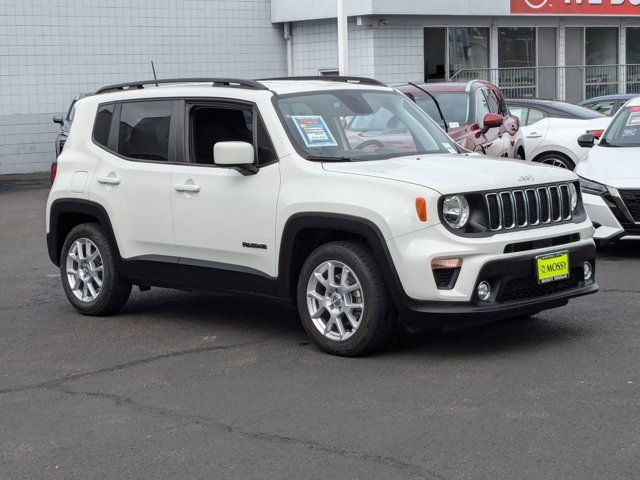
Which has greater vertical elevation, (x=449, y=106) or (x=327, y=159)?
(x=449, y=106)

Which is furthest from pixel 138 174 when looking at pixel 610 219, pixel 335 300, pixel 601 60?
pixel 601 60

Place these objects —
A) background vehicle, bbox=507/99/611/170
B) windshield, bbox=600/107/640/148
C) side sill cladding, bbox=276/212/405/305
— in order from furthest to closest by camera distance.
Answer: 1. background vehicle, bbox=507/99/611/170
2. windshield, bbox=600/107/640/148
3. side sill cladding, bbox=276/212/405/305

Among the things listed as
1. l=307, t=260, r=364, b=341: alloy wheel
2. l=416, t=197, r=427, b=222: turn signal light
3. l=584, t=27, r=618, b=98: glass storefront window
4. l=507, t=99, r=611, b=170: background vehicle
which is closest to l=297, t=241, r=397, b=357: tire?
l=307, t=260, r=364, b=341: alloy wheel

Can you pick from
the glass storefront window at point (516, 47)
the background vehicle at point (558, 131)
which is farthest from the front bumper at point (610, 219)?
the glass storefront window at point (516, 47)

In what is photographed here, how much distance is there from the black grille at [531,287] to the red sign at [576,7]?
21.6 m

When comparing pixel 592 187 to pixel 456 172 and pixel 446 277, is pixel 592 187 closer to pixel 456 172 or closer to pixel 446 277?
pixel 456 172

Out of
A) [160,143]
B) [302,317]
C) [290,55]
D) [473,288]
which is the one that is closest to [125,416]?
[302,317]

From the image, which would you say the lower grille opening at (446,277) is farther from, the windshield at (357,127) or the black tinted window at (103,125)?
the black tinted window at (103,125)

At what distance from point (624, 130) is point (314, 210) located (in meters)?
6.22

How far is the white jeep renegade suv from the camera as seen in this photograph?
6.90 metres

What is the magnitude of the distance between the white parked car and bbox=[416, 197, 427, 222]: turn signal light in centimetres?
449

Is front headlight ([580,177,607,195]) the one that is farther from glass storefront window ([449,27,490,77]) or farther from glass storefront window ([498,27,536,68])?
glass storefront window ([498,27,536,68])

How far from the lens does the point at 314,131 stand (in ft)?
25.3

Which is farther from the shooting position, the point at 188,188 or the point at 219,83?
the point at 219,83
